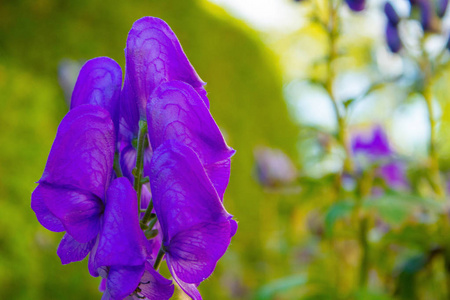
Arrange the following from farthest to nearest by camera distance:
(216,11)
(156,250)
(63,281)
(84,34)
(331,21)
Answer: (216,11)
(84,34)
(63,281)
(331,21)
(156,250)

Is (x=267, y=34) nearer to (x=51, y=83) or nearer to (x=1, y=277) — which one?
(x=51, y=83)

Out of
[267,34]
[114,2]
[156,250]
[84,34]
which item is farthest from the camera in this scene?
[267,34]

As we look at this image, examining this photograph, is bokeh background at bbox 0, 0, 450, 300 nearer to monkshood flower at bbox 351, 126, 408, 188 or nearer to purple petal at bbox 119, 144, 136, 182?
monkshood flower at bbox 351, 126, 408, 188

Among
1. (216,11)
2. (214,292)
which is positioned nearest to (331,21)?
(214,292)

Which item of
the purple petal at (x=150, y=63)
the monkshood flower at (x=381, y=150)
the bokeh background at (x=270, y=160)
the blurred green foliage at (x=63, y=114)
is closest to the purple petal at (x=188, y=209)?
the purple petal at (x=150, y=63)

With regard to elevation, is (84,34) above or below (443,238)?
→ above

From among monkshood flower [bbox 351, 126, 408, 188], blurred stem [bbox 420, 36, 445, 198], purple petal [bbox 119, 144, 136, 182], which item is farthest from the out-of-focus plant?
purple petal [bbox 119, 144, 136, 182]

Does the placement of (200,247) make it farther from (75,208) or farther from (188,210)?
(75,208)
